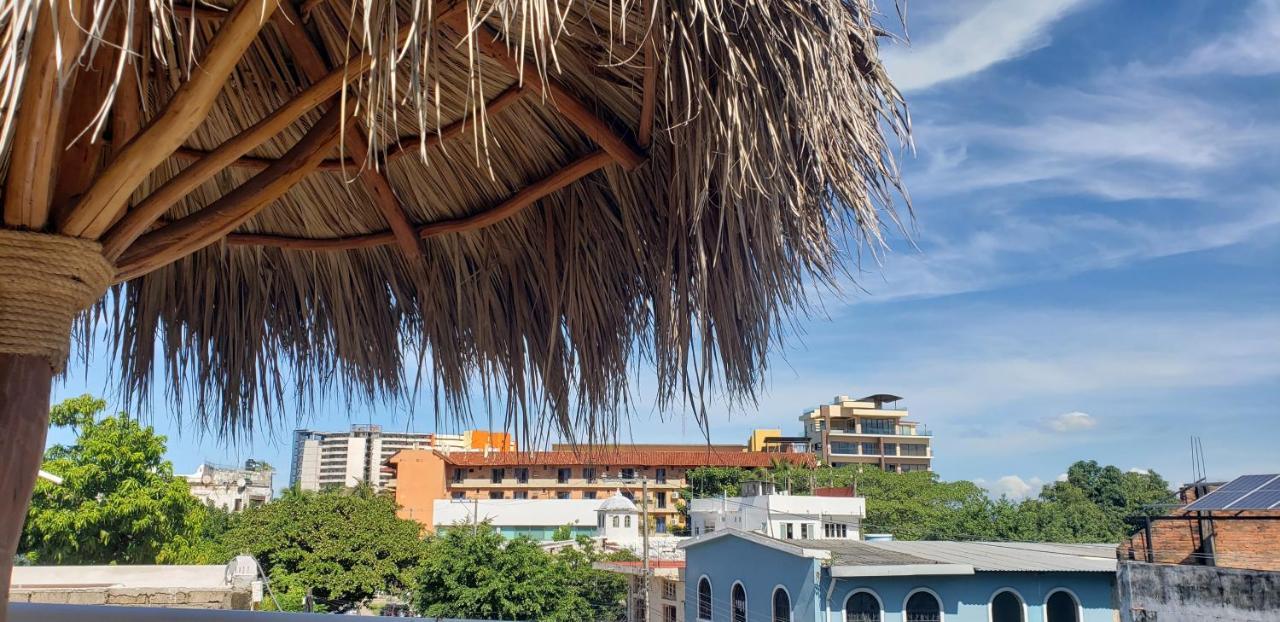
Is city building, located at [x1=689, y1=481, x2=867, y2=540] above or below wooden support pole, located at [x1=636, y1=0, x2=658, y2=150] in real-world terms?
below

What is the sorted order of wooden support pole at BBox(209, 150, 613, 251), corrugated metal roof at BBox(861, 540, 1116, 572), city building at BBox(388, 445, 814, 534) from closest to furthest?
wooden support pole at BBox(209, 150, 613, 251), corrugated metal roof at BBox(861, 540, 1116, 572), city building at BBox(388, 445, 814, 534)

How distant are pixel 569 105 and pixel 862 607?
12.9 metres

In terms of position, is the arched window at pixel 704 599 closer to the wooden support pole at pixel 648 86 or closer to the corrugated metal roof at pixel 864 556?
the corrugated metal roof at pixel 864 556

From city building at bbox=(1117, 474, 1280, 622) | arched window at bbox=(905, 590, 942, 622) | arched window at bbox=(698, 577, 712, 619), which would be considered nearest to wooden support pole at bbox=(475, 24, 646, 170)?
city building at bbox=(1117, 474, 1280, 622)

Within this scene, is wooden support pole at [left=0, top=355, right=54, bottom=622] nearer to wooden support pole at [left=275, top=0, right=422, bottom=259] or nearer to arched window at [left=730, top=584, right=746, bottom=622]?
wooden support pole at [left=275, top=0, right=422, bottom=259]

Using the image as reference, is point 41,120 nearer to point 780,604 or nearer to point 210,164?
point 210,164

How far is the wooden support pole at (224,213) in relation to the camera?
4.38 feet

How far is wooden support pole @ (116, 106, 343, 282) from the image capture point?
4.38 feet

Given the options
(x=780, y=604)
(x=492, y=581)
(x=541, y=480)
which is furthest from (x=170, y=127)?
(x=541, y=480)

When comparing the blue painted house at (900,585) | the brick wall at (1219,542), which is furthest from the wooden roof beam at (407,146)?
the blue painted house at (900,585)

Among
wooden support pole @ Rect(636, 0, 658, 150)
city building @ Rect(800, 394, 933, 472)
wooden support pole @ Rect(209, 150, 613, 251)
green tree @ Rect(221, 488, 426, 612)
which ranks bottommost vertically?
green tree @ Rect(221, 488, 426, 612)

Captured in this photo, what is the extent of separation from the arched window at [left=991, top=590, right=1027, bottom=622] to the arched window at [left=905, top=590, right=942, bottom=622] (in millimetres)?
1191

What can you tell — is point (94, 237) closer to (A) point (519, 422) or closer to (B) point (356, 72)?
(B) point (356, 72)

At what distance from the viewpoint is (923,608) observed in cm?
1314
